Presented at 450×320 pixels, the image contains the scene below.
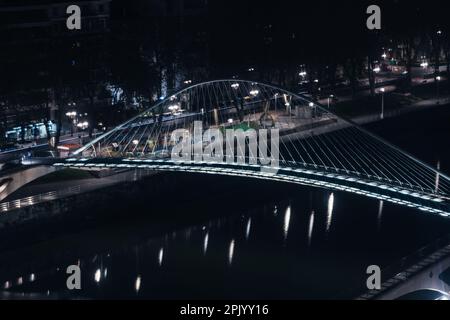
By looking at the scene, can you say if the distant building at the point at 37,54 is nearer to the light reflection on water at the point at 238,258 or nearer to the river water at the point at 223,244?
the river water at the point at 223,244

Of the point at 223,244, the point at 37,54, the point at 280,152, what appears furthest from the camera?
the point at 37,54

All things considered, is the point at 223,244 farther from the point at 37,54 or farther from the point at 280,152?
the point at 37,54

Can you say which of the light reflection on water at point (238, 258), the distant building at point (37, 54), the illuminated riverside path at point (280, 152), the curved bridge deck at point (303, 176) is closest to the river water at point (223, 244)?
the light reflection on water at point (238, 258)

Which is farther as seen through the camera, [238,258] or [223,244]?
[223,244]

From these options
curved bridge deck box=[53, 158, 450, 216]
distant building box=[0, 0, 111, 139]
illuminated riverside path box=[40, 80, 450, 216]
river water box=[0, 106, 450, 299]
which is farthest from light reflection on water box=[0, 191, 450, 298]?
distant building box=[0, 0, 111, 139]

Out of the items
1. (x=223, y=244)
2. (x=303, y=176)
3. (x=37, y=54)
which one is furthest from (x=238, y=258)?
(x=37, y=54)
